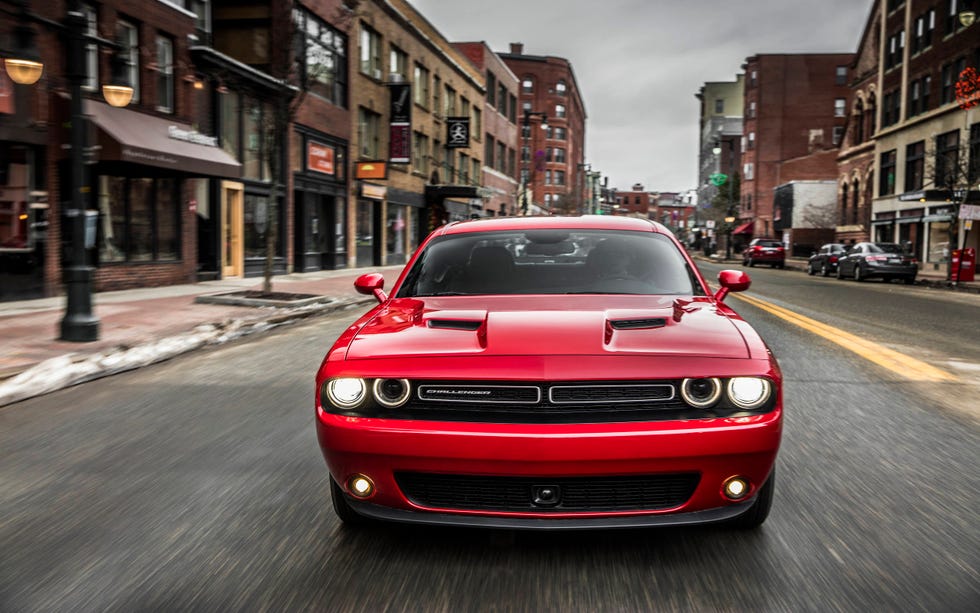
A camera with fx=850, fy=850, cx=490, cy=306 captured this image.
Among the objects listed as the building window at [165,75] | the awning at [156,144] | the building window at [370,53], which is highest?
the building window at [370,53]

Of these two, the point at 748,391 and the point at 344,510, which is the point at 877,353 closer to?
the point at 748,391

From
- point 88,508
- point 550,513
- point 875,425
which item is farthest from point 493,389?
point 875,425

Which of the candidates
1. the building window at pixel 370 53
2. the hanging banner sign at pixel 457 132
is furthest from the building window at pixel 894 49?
the building window at pixel 370 53

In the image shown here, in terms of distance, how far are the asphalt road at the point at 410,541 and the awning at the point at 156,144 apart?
37.1 feet

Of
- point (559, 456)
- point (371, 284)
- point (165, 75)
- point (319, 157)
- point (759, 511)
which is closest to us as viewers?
point (559, 456)

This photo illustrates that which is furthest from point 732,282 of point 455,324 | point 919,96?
point 919,96

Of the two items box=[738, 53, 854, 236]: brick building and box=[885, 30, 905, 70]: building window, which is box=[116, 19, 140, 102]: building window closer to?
box=[885, 30, 905, 70]: building window

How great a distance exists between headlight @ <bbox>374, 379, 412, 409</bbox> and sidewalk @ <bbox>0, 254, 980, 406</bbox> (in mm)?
5044

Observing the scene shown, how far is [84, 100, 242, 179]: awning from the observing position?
15.9m

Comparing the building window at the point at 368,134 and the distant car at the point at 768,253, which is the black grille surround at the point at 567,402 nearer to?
the building window at the point at 368,134

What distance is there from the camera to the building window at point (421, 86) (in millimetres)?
39500

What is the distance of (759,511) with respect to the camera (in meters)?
3.42

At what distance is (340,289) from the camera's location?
19.7 metres

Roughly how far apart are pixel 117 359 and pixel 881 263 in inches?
1066
